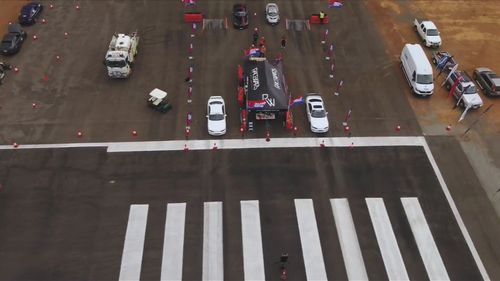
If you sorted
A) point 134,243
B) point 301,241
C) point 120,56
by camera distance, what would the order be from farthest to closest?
point 120,56, point 301,241, point 134,243

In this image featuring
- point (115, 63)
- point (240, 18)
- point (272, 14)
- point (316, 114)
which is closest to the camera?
point (316, 114)

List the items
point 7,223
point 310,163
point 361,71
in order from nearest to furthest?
point 7,223, point 310,163, point 361,71

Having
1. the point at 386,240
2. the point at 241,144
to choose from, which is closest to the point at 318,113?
the point at 241,144

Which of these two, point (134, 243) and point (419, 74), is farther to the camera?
point (419, 74)

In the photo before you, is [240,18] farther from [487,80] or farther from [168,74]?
[487,80]

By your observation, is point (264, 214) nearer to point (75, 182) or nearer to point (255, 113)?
point (255, 113)

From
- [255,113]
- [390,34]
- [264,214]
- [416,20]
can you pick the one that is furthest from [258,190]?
[416,20]

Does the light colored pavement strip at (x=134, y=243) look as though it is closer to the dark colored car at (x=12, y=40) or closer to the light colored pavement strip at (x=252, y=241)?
the light colored pavement strip at (x=252, y=241)
